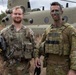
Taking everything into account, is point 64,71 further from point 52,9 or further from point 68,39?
point 52,9

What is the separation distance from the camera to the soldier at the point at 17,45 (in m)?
4.32

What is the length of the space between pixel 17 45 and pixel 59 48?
0.86 meters

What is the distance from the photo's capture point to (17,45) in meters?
4.32

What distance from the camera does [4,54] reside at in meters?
4.40

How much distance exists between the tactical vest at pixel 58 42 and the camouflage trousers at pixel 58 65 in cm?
10

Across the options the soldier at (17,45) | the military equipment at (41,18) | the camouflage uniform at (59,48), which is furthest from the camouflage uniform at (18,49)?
the military equipment at (41,18)

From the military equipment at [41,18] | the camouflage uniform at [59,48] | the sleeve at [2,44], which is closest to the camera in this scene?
the camouflage uniform at [59,48]

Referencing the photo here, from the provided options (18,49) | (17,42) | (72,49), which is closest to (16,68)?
(18,49)

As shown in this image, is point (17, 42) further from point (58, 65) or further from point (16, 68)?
point (58, 65)

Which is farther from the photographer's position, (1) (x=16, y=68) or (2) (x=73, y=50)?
(1) (x=16, y=68)

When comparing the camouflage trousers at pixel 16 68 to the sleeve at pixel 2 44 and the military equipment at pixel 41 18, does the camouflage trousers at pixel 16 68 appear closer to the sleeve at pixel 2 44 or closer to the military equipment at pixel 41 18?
the sleeve at pixel 2 44

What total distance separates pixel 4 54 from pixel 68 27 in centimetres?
127

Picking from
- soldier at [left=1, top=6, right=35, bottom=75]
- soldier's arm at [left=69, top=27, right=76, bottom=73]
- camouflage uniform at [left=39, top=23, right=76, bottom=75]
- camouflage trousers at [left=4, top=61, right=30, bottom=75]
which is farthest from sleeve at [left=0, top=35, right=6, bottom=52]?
soldier's arm at [left=69, top=27, right=76, bottom=73]

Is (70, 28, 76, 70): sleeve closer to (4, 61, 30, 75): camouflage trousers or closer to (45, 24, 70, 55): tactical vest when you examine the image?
(45, 24, 70, 55): tactical vest
